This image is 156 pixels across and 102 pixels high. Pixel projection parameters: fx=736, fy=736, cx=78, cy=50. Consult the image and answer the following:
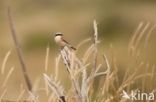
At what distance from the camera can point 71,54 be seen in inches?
56.1

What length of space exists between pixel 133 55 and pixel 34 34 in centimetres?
629

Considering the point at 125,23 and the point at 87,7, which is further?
the point at 87,7

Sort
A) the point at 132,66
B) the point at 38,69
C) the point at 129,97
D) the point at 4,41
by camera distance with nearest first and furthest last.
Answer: the point at 129,97, the point at 132,66, the point at 38,69, the point at 4,41

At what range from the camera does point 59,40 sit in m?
1.46

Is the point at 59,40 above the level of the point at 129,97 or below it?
above

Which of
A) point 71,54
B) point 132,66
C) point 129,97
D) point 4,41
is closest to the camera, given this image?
point 71,54

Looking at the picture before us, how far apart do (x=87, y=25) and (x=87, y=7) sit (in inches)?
46.5

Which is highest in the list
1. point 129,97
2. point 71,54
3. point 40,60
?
point 71,54

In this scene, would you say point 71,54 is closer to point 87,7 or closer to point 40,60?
point 40,60

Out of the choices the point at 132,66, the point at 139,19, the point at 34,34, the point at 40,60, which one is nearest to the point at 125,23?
the point at 139,19

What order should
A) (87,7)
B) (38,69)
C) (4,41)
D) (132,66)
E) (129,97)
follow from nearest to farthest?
(129,97) → (132,66) → (38,69) → (4,41) → (87,7)

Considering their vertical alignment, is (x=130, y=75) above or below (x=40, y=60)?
above

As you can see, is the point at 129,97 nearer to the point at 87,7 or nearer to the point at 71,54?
the point at 71,54

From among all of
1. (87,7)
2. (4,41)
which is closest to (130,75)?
(4,41)
